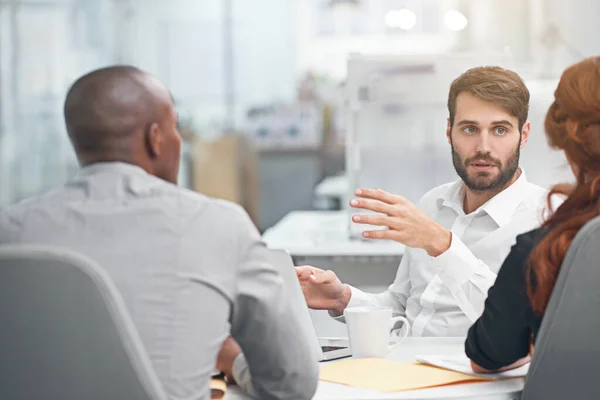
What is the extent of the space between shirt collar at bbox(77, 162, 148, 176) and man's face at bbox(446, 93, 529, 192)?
2.89 ft

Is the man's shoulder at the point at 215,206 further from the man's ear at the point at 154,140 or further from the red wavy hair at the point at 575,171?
the red wavy hair at the point at 575,171

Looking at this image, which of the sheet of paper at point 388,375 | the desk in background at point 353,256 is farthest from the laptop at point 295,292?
the desk in background at point 353,256

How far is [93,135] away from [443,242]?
Result: 2.15 feet

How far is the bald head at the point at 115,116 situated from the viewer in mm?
1136

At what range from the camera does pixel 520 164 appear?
75.3 inches

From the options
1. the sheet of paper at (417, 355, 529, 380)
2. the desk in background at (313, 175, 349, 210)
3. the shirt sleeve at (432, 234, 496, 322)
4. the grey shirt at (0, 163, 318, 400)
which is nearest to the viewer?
the grey shirt at (0, 163, 318, 400)

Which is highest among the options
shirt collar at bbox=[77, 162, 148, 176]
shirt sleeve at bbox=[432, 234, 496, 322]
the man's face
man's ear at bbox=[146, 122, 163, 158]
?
man's ear at bbox=[146, 122, 163, 158]

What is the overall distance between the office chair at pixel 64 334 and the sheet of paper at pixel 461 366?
0.50 m

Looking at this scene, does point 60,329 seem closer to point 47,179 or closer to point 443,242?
point 443,242

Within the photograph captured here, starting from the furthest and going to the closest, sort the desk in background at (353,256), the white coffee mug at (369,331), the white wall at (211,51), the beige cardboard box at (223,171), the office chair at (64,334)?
the white wall at (211,51) → the beige cardboard box at (223,171) → the desk in background at (353,256) → the white coffee mug at (369,331) → the office chair at (64,334)

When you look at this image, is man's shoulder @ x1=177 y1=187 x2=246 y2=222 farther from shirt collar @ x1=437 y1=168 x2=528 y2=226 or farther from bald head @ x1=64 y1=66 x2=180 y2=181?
shirt collar @ x1=437 y1=168 x2=528 y2=226

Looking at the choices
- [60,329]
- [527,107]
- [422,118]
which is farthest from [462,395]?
[422,118]

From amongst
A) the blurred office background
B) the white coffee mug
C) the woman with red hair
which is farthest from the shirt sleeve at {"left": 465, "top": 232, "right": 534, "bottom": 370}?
the blurred office background

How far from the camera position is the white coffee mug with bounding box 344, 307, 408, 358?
142cm
